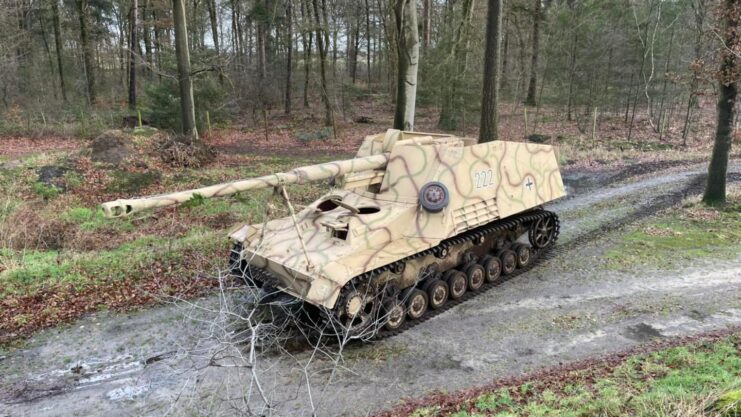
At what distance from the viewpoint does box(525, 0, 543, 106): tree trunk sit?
98.1 feet

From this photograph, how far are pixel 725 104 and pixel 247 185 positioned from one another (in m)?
12.4

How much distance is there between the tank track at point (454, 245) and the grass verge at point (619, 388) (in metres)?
1.92

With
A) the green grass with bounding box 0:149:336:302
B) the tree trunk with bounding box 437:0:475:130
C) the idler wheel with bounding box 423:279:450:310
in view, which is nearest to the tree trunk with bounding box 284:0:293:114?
the tree trunk with bounding box 437:0:475:130

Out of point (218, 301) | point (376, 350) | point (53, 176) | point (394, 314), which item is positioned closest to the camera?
point (376, 350)

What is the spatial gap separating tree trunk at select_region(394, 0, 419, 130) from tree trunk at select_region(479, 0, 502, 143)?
197cm

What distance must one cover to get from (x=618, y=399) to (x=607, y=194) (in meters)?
11.6

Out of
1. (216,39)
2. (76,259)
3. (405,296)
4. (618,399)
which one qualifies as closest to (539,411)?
(618,399)

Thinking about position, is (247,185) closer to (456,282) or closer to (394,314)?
(394,314)

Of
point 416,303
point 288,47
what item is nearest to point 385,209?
point 416,303

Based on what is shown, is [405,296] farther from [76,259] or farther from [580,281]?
[76,259]

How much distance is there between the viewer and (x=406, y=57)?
569 inches

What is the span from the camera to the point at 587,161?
20422 millimetres

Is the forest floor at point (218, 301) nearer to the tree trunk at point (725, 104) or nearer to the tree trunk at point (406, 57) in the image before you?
the tree trunk at point (725, 104)

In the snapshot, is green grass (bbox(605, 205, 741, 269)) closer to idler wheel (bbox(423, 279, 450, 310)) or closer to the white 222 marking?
the white 222 marking
